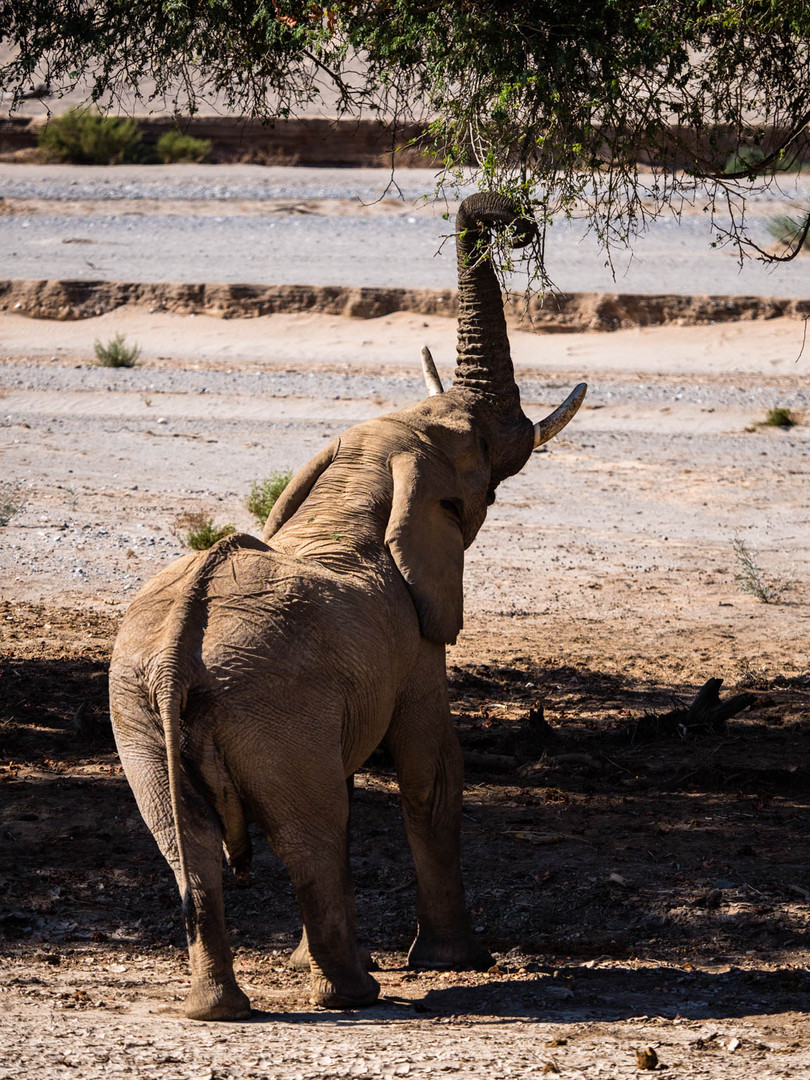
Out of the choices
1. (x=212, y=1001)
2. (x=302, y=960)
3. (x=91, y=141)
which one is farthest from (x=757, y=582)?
(x=91, y=141)

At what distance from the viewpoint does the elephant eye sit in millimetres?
5773

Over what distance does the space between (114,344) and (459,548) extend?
16512mm

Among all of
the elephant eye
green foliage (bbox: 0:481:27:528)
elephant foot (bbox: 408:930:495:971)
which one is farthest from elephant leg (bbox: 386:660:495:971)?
green foliage (bbox: 0:481:27:528)

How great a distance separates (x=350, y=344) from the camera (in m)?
22.9

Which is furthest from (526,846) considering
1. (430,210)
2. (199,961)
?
(430,210)

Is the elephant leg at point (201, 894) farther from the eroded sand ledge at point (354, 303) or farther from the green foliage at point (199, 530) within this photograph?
the eroded sand ledge at point (354, 303)

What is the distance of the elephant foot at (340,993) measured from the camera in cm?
481

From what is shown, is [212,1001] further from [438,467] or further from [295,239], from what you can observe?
[295,239]

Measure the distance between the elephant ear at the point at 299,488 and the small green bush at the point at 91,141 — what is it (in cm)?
3455

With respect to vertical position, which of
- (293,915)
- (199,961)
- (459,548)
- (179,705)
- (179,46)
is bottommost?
(293,915)

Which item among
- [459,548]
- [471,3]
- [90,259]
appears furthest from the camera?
[90,259]

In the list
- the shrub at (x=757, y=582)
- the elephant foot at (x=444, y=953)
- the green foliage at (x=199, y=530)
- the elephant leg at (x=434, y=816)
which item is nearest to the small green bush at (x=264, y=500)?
the green foliage at (x=199, y=530)

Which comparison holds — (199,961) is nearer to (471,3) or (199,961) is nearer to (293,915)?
(293,915)

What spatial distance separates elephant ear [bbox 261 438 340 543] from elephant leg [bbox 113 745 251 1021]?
142 centimetres
